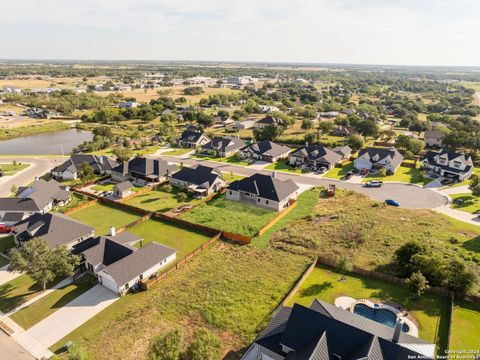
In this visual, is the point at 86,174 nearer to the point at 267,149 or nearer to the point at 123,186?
the point at 123,186

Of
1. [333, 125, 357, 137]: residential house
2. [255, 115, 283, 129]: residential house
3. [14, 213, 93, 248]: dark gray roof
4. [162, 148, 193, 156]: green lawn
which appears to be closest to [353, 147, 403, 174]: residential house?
[333, 125, 357, 137]: residential house

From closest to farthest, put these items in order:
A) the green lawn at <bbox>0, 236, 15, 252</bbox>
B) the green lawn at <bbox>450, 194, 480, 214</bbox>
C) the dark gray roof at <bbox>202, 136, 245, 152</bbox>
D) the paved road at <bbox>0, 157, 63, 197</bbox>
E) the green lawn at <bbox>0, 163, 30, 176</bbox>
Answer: the green lawn at <bbox>0, 236, 15, 252</bbox>
the green lawn at <bbox>450, 194, 480, 214</bbox>
the paved road at <bbox>0, 157, 63, 197</bbox>
the green lawn at <bbox>0, 163, 30, 176</bbox>
the dark gray roof at <bbox>202, 136, 245, 152</bbox>

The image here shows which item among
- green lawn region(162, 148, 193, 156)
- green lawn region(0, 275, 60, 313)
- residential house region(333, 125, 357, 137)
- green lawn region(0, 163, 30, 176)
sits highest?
residential house region(333, 125, 357, 137)

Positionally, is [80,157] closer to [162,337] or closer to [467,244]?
[162,337]

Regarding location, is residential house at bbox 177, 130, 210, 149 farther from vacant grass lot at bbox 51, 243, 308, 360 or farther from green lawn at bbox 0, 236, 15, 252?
vacant grass lot at bbox 51, 243, 308, 360

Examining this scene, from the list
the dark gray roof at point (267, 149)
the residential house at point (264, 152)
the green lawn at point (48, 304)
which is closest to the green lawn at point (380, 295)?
the green lawn at point (48, 304)

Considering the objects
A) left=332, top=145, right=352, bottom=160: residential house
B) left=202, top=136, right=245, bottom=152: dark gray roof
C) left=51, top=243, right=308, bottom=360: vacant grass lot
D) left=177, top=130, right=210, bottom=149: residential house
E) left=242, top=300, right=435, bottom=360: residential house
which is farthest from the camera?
left=177, top=130, right=210, bottom=149: residential house
